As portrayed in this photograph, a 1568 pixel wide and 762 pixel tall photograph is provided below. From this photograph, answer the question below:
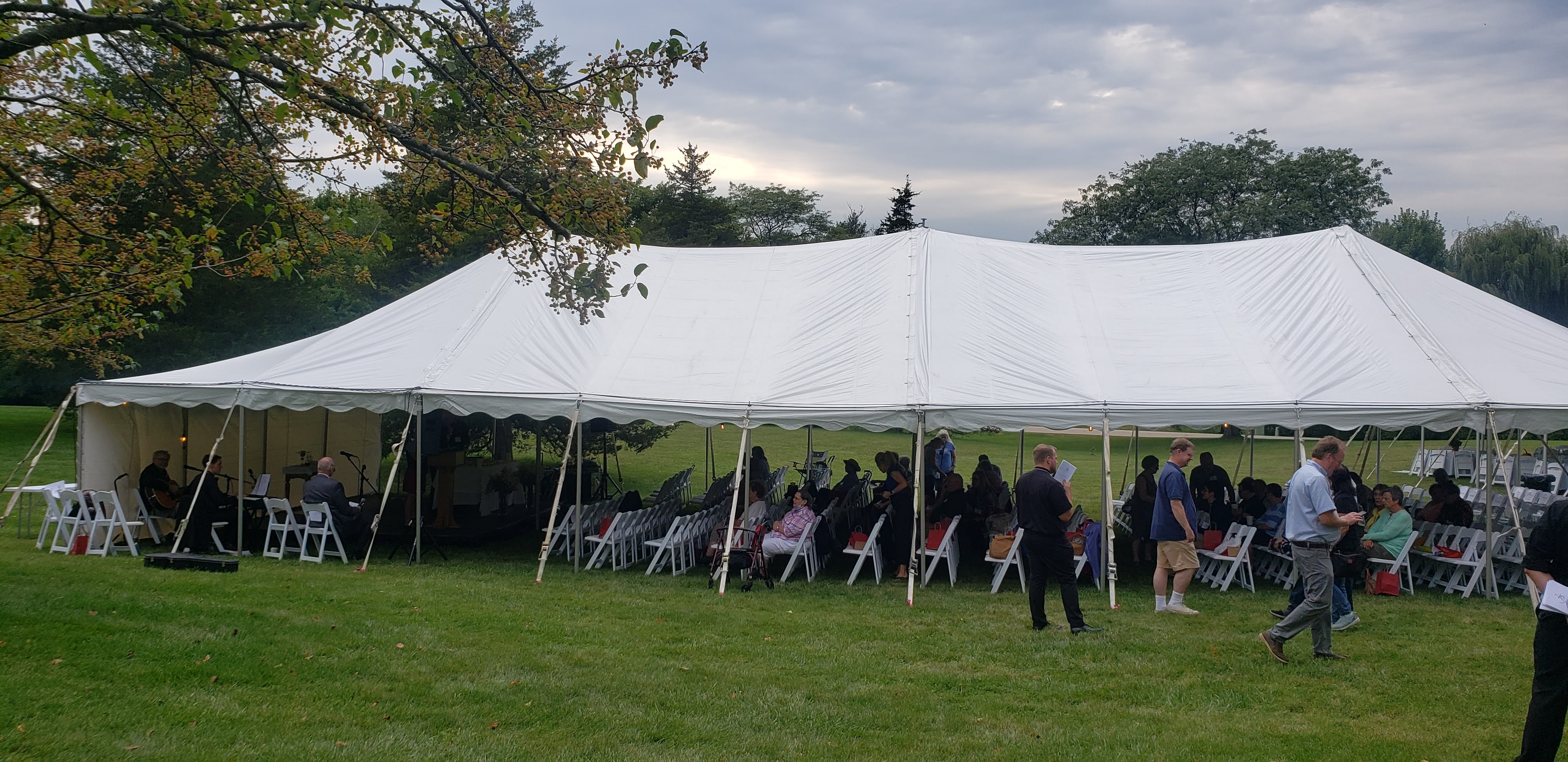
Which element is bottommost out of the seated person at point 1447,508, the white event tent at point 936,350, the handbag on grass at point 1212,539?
the handbag on grass at point 1212,539

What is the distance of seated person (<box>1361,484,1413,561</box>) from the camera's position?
935 cm

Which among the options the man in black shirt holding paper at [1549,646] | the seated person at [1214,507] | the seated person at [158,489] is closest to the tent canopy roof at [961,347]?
the seated person at [158,489]

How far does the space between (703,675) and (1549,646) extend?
4.30m

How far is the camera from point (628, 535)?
10695 mm

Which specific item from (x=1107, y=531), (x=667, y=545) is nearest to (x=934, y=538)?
(x=1107, y=531)

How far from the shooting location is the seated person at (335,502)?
10672 mm

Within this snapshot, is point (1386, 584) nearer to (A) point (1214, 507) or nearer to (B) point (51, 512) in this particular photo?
(A) point (1214, 507)

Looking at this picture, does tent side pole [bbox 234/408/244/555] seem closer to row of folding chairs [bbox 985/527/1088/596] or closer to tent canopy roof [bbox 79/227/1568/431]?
tent canopy roof [bbox 79/227/1568/431]

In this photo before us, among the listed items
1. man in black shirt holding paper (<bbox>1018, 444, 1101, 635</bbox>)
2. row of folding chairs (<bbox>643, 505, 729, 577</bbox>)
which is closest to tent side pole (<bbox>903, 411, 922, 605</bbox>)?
man in black shirt holding paper (<bbox>1018, 444, 1101, 635</bbox>)

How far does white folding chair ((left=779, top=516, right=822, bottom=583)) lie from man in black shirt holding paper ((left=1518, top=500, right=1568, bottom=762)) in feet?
20.4

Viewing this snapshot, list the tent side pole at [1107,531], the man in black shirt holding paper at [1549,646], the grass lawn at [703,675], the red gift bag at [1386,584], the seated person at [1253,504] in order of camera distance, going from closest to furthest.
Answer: the man in black shirt holding paper at [1549,646] < the grass lawn at [703,675] < the tent side pole at [1107,531] < the red gift bag at [1386,584] < the seated person at [1253,504]

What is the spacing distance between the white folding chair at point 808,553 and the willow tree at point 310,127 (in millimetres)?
3796

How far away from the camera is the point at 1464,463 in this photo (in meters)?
22.0

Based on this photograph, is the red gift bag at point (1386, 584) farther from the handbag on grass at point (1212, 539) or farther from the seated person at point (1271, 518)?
the handbag on grass at point (1212, 539)
